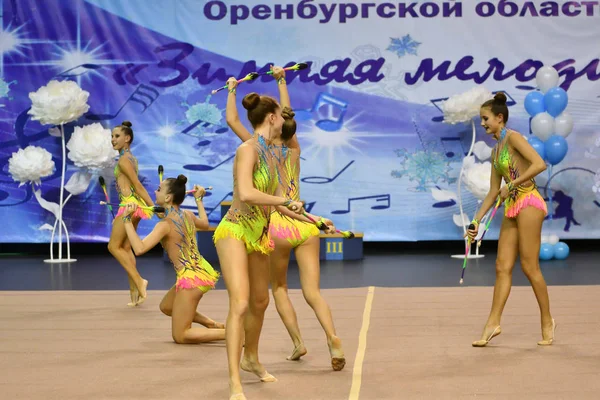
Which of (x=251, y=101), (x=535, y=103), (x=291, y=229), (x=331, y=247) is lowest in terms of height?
(x=331, y=247)

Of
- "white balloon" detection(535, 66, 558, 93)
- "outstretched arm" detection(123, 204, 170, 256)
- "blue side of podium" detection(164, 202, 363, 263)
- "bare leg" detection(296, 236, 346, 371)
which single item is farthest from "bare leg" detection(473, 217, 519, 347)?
"white balloon" detection(535, 66, 558, 93)

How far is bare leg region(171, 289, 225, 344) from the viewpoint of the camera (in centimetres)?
527

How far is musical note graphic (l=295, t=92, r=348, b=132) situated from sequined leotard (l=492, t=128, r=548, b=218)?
5.59 meters

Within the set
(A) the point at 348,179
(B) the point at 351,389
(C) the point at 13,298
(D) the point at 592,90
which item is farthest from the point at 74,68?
(B) the point at 351,389

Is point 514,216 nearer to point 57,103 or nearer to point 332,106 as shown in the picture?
point 332,106

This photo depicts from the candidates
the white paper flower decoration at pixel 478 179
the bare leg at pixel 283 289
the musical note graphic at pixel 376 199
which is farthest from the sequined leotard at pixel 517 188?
the musical note graphic at pixel 376 199

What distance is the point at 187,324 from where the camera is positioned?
17.4ft

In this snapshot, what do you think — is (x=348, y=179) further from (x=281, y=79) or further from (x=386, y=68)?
(x=281, y=79)

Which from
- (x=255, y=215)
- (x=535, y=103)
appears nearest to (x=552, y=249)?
(x=535, y=103)

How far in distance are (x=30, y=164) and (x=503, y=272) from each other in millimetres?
6568

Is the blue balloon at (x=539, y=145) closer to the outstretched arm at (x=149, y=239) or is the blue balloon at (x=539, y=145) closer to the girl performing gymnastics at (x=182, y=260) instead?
the girl performing gymnastics at (x=182, y=260)

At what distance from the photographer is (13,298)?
730cm

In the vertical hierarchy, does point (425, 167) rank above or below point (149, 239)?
above

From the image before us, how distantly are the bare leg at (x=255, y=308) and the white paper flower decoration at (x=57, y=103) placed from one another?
6.47 meters
